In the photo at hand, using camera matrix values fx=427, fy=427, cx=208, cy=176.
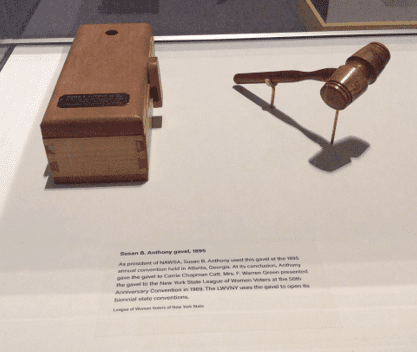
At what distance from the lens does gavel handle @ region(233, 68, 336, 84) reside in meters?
1.34

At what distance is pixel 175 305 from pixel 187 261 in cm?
13

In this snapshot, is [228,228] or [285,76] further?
[285,76]

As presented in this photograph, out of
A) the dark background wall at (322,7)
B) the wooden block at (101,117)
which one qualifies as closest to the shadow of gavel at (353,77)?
the wooden block at (101,117)

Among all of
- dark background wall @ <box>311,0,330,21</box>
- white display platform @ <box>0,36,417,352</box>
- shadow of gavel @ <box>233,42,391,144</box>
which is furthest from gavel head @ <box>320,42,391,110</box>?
dark background wall @ <box>311,0,330,21</box>

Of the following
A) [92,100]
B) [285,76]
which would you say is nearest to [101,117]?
[92,100]

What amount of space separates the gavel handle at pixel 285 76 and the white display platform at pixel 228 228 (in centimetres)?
8

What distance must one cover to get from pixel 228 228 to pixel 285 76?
1.97 feet

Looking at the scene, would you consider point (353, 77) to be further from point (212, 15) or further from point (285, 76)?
point (212, 15)

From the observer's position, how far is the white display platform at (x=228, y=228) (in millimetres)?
913

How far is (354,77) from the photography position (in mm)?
1187

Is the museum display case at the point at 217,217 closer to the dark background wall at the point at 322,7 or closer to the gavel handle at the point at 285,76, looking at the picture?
the gavel handle at the point at 285,76

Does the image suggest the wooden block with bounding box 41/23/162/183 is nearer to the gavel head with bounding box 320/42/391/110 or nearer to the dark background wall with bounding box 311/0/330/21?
the gavel head with bounding box 320/42/391/110

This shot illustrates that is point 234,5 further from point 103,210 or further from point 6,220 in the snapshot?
point 6,220

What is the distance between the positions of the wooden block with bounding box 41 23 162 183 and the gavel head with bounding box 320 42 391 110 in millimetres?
536
